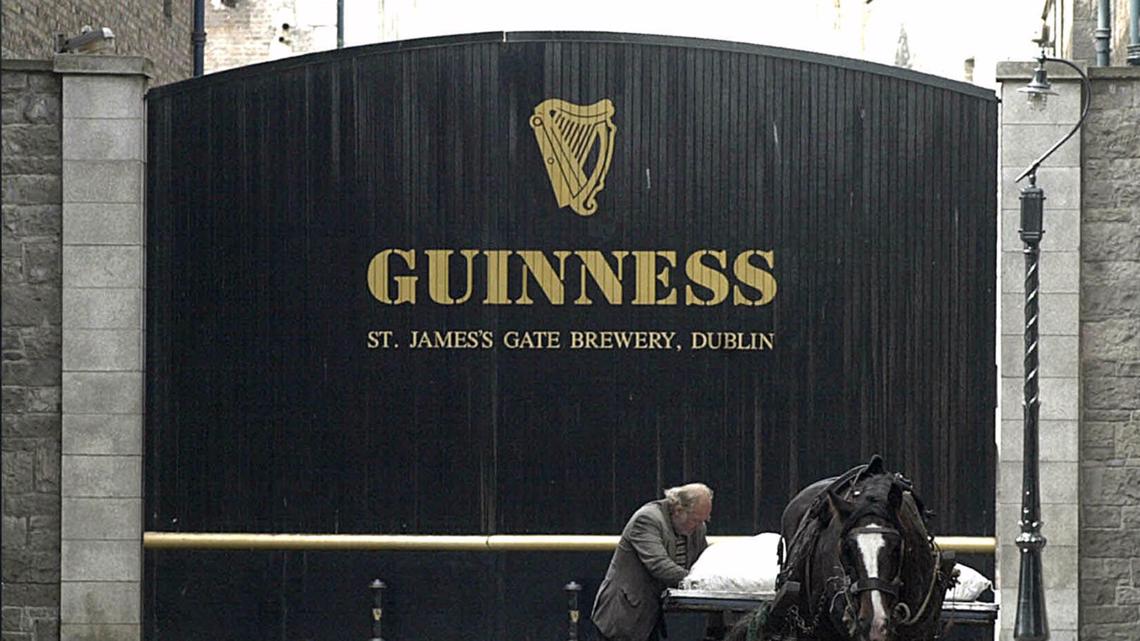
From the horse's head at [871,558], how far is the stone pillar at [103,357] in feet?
25.4

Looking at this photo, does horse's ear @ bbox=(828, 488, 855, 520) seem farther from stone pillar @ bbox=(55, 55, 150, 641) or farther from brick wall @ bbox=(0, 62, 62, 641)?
brick wall @ bbox=(0, 62, 62, 641)

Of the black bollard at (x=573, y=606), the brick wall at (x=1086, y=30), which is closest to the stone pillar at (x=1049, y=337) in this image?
the black bollard at (x=573, y=606)

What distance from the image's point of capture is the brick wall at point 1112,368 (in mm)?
14953

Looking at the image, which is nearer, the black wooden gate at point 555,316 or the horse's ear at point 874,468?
the horse's ear at point 874,468

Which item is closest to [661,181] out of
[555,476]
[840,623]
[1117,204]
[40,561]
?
[555,476]

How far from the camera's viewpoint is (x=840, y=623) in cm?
896

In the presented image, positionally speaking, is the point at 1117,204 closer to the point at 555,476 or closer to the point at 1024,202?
the point at 1024,202

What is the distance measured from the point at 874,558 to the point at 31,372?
8.64m

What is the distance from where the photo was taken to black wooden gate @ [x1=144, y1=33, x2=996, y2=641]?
15219 millimetres

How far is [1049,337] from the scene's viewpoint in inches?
591

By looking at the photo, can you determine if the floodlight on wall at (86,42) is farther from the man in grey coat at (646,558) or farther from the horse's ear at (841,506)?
the horse's ear at (841,506)

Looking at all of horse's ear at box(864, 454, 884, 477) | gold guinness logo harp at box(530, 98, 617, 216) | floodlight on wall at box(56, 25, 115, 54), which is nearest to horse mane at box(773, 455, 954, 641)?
horse's ear at box(864, 454, 884, 477)

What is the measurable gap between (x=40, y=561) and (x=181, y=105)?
388 cm

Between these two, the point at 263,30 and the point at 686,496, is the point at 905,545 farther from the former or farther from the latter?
the point at 263,30
